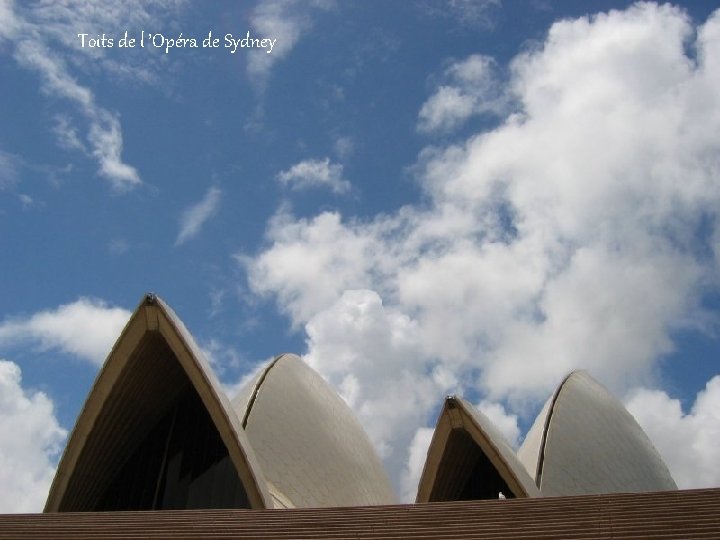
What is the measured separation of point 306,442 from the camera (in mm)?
16719

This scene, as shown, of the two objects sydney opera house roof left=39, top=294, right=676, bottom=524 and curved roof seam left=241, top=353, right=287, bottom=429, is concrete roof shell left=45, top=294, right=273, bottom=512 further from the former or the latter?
curved roof seam left=241, top=353, right=287, bottom=429

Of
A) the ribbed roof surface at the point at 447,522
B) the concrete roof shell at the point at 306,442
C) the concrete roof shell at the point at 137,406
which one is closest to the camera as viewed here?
the ribbed roof surface at the point at 447,522

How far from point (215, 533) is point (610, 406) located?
53.2ft

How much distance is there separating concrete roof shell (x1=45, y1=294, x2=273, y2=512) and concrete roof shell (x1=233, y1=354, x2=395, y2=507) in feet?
8.27

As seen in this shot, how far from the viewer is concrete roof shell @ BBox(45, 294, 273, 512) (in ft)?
40.5

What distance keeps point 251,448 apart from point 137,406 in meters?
2.46

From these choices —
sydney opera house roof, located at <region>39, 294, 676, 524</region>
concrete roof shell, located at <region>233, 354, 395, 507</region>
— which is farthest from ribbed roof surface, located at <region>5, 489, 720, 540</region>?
concrete roof shell, located at <region>233, 354, 395, 507</region>

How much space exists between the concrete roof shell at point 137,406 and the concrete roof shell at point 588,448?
8297mm

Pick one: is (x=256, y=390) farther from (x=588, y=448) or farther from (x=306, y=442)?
(x=588, y=448)

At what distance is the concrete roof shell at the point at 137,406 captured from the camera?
40.5ft

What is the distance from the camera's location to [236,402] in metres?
17.4

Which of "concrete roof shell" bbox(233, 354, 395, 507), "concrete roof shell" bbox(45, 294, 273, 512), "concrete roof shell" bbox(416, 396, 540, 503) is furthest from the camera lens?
"concrete roof shell" bbox(233, 354, 395, 507)

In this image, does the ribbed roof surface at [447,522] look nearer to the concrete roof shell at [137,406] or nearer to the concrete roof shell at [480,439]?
the concrete roof shell at [137,406]

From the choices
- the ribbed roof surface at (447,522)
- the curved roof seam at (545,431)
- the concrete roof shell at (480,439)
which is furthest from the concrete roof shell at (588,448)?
the ribbed roof surface at (447,522)
